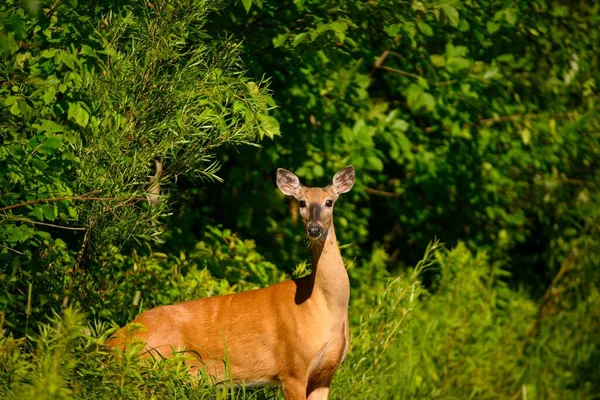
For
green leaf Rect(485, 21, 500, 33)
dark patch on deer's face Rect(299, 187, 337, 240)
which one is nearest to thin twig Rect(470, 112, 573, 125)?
green leaf Rect(485, 21, 500, 33)

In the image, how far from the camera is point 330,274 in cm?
659

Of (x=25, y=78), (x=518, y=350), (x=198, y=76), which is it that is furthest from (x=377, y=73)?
(x=25, y=78)

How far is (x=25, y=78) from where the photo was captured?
251 inches

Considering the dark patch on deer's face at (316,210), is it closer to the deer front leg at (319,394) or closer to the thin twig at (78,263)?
the deer front leg at (319,394)

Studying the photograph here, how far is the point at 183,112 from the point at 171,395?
1814 millimetres

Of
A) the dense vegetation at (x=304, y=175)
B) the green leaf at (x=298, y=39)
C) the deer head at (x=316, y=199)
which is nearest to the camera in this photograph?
the dense vegetation at (x=304, y=175)

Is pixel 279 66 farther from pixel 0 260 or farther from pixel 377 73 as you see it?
pixel 0 260

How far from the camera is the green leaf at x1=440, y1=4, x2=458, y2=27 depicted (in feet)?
26.0

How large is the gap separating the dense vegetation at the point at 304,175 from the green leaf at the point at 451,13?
0.05 ft

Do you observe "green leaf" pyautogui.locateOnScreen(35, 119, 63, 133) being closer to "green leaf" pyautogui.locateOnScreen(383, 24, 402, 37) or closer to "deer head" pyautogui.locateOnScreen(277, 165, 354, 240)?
"deer head" pyautogui.locateOnScreen(277, 165, 354, 240)

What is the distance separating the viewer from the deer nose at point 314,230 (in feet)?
21.0

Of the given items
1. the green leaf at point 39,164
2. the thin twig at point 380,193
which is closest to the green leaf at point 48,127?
the green leaf at point 39,164

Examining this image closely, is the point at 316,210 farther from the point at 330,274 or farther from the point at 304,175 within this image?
the point at 304,175

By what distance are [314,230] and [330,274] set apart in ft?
1.17
